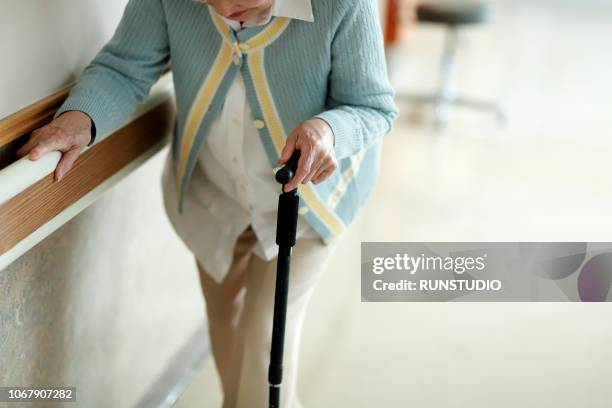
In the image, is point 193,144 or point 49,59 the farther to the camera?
point 193,144

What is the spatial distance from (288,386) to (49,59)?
0.84m

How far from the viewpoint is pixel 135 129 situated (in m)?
1.60

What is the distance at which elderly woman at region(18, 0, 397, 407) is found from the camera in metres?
1.30

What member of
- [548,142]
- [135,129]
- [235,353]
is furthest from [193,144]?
[548,142]

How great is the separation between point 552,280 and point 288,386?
114cm

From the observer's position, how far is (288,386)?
5.32ft

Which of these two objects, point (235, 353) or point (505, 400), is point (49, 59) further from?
point (505, 400)

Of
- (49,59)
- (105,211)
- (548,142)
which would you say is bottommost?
(548,142)

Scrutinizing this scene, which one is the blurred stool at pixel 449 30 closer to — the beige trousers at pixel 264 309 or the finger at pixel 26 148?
the beige trousers at pixel 264 309

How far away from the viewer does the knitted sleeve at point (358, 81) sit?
51.3 inches

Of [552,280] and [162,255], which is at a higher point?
[162,255]

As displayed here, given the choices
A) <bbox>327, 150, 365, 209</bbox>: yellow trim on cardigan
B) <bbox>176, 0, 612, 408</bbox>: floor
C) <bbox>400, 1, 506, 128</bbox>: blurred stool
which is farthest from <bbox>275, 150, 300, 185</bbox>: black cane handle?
<bbox>400, 1, 506, 128</bbox>: blurred stool

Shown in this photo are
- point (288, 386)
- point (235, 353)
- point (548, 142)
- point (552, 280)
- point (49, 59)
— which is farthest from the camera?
point (548, 142)

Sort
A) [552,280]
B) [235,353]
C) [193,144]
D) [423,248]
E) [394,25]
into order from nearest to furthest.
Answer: [193,144] < [235,353] < [552,280] < [423,248] < [394,25]
